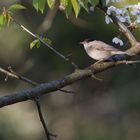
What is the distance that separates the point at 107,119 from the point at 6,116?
5.46 feet

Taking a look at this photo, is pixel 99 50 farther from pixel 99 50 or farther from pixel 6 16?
pixel 6 16

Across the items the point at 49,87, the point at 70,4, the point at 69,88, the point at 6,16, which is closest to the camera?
the point at 49,87

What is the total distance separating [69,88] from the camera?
11.5 meters

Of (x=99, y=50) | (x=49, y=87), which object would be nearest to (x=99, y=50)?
(x=99, y=50)

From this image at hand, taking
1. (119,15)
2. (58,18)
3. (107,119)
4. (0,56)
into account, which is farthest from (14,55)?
(119,15)

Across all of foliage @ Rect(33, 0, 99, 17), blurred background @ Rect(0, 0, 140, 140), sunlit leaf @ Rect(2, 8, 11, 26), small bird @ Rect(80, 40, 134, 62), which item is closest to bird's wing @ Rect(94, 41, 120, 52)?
small bird @ Rect(80, 40, 134, 62)

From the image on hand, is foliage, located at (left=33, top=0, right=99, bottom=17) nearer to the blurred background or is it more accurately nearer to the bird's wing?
the bird's wing

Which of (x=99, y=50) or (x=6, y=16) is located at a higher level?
(x=6, y=16)

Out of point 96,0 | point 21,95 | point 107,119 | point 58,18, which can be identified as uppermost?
point 96,0

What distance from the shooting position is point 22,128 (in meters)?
12.8

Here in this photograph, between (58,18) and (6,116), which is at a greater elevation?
(58,18)

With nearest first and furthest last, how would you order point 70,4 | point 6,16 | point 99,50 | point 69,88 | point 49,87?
point 49,87 → point 70,4 → point 6,16 → point 99,50 → point 69,88

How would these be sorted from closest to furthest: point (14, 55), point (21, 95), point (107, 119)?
point (21, 95), point (14, 55), point (107, 119)

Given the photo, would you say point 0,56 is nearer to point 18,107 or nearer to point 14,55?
point 14,55
